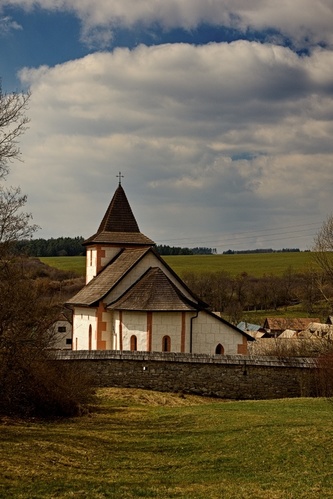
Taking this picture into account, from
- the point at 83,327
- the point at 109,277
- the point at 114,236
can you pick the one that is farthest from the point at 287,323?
the point at 109,277

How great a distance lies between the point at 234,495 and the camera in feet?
30.5

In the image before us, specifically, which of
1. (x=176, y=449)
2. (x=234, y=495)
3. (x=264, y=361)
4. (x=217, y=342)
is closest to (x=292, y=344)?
(x=217, y=342)

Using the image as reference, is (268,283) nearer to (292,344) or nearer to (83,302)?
(292,344)

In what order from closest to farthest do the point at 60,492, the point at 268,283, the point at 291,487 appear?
the point at 60,492 < the point at 291,487 < the point at 268,283

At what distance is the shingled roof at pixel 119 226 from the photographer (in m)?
38.5

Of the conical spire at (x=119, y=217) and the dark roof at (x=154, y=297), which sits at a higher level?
the conical spire at (x=119, y=217)

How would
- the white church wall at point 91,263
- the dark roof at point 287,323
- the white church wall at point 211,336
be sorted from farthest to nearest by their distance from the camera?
1. the dark roof at point 287,323
2. the white church wall at point 91,263
3. the white church wall at point 211,336

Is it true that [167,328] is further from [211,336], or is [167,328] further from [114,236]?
[114,236]

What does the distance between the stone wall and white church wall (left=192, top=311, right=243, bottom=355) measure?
5.65 metres

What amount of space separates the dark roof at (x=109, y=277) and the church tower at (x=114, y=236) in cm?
49

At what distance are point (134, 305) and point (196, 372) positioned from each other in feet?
21.4

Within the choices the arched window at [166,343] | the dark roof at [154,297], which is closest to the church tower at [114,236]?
the dark roof at [154,297]

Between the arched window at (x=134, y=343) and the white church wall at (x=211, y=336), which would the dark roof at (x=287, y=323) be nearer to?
the white church wall at (x=211, y=336)

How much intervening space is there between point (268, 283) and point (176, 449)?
87746 mm
